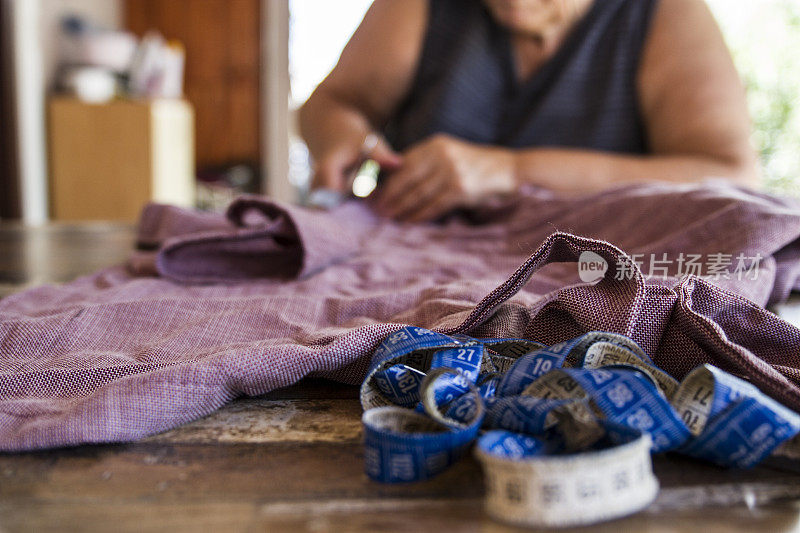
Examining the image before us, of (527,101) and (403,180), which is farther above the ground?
(527,101)

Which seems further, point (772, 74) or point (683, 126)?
point (772, 74)

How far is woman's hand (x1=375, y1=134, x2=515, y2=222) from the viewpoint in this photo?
3.19 feet

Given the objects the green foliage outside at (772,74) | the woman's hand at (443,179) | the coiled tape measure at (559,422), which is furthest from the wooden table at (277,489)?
the green foliage outside at (772,74)

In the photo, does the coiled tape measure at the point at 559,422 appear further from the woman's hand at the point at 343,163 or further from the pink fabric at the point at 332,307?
the woman's hand at the point at 343,163

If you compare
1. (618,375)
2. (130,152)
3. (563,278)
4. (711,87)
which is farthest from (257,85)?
(618,375)

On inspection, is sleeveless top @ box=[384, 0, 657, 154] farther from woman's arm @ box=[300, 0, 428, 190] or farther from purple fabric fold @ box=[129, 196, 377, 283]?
purple fabric fold @ box=[129, 196, 377, 283]

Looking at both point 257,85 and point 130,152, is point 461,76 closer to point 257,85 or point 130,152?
point 130,152

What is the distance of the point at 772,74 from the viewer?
121 inches

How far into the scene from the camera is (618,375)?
335 millimetres

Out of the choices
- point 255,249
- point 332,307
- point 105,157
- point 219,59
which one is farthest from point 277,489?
point 219,59

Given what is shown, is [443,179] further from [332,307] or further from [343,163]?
[332,307]

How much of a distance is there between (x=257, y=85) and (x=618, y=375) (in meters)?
3.70

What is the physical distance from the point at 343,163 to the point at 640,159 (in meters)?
0.46

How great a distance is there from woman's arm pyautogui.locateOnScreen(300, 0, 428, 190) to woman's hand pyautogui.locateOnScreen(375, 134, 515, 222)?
0.14m
